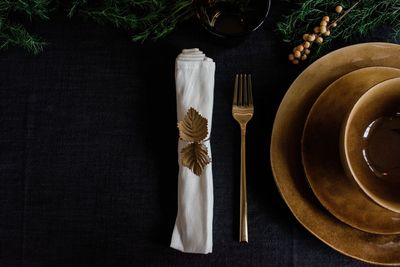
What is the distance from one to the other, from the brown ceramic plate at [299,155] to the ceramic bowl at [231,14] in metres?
0.11

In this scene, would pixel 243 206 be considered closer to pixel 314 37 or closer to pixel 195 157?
pixel 195 157

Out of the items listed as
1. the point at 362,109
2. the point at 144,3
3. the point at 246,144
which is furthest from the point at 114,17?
the point at 362,109

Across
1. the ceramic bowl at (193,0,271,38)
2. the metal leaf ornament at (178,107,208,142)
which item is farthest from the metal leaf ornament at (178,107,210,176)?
the ceramic bowl at (193,0,271,38)

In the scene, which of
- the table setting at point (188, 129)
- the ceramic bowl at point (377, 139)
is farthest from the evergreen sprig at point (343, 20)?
the ceramic bowl at point (377, 139)

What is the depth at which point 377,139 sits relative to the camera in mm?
644

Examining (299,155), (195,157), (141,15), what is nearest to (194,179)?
(195,157)

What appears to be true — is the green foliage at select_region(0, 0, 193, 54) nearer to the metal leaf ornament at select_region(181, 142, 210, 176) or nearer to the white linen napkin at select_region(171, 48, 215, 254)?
the white linen napkin at select_region(171, 48, 215, 254)

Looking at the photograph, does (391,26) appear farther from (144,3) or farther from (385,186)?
(144,3)

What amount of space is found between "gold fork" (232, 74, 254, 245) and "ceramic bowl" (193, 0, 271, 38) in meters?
0.07

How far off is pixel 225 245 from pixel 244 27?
1.02 feet

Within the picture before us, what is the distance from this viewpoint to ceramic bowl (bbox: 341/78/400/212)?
1.85 ft

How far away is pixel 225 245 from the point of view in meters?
0.65

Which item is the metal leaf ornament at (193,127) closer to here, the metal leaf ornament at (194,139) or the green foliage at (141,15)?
the metal leaf ornament at (194,139)

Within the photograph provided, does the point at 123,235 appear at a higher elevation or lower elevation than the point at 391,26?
lower
